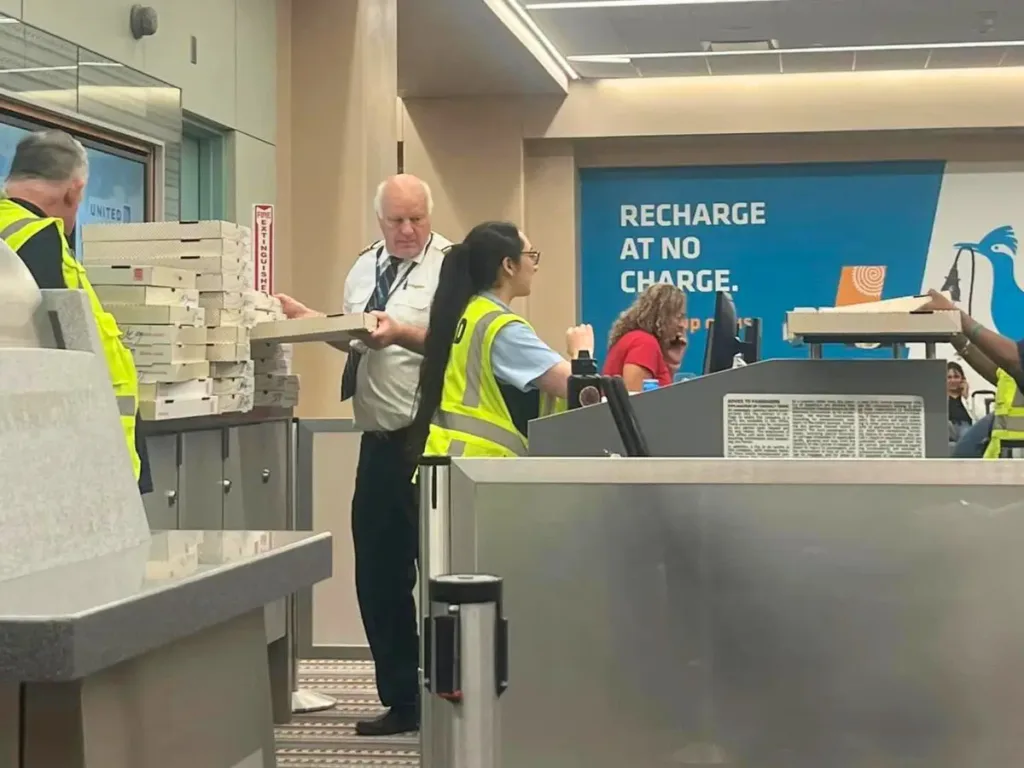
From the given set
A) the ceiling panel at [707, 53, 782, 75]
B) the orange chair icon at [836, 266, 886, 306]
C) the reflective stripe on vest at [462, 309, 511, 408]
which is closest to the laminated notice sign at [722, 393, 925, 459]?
the orange chair icon at [836, 266, 886, 306]

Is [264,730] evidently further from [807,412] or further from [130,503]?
[807,412]

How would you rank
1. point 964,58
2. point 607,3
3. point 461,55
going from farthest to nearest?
point 964,58 → point 461,55 → point 607,3

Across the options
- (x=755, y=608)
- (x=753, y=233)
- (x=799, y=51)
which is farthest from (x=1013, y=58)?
(x=755, y=608)

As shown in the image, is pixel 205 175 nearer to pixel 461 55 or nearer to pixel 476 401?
pixel 476 401

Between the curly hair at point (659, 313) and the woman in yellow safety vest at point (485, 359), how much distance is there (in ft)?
7.50

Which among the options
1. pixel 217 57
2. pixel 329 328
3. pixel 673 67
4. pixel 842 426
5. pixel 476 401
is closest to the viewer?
pixel 842 426

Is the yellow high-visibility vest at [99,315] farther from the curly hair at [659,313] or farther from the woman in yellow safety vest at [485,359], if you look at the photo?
the curly hair at [659,313]

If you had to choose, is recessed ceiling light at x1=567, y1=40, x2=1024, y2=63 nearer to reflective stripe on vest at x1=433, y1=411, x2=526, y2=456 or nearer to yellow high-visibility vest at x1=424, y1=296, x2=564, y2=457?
yellow high-visibility vest at x1=424, y1=296, x2=564, y2=457

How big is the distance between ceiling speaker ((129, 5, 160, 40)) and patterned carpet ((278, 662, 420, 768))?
97.8 inches

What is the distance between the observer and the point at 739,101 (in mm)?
9977

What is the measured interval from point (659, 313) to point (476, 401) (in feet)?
8.43

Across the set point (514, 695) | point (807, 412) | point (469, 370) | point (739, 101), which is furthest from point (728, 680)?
point (739, 101)

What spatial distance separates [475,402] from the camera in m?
2.93

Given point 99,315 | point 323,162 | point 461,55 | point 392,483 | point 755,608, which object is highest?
point 461,55
